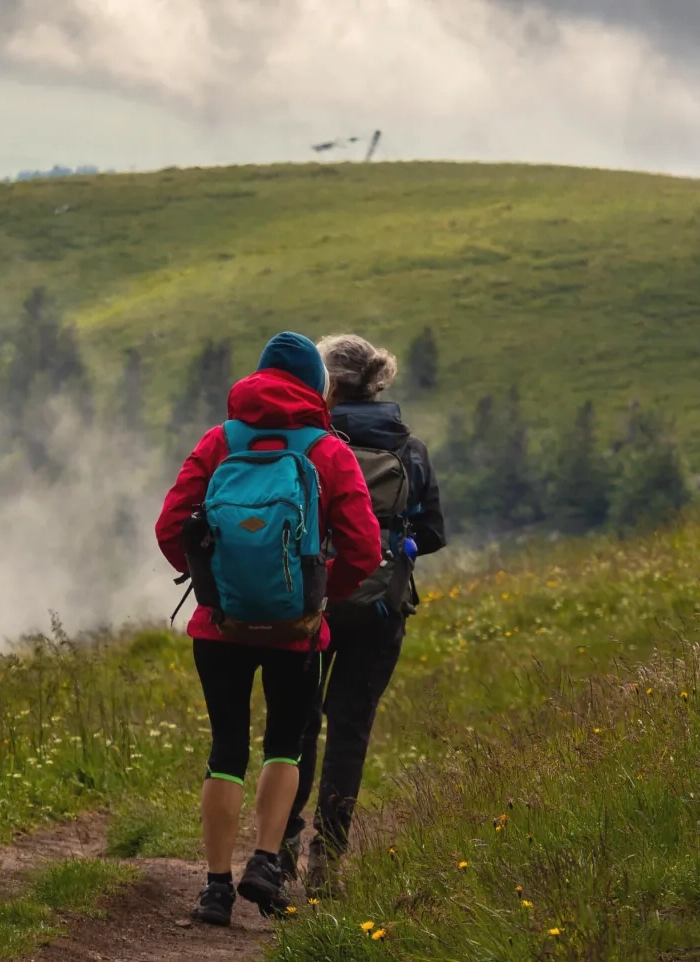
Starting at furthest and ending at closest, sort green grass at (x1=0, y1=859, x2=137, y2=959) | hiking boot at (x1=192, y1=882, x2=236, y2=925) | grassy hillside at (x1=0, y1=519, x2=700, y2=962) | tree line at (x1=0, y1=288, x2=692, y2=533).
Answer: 1. tree line at (x1=0, y1=288, x2=692, y2=533)
2. hiking boot at (x1=192, y1=882, x2=236, y2=925)
3. green grass at (x1=0, y1=859, x2=137, y2=959)
4. grassy hillside at (x1=0, y1=519, x2=700, y2=962)

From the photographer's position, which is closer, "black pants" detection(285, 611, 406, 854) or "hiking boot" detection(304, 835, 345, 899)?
"hiking boot" detection(304, 835, 345, 899)

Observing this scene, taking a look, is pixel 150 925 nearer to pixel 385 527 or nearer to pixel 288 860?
pixel 288 860

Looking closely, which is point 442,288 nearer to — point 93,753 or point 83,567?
point 83,567

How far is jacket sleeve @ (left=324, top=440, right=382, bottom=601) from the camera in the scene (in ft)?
17.4

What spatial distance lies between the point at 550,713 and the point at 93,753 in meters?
3.14

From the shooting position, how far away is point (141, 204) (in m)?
87.1

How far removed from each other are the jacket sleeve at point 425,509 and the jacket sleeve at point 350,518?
72 cm

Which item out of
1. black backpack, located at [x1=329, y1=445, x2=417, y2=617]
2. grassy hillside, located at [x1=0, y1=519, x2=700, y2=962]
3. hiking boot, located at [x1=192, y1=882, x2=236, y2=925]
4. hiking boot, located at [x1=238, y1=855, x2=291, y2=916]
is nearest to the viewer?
grassy hillside, located at [x1=0, y1=519, x2=700, y2=962]

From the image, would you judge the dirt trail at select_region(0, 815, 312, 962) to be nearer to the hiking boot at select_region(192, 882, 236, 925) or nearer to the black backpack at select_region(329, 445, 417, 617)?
the hiking boot at select_region(192, 882, 236, 925)

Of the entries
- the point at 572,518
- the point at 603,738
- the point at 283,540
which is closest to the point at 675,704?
the point at 603,738

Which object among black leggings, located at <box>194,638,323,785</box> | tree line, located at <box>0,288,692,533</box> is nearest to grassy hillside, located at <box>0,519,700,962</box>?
black leggings, located at <box>194,638,323,785</box>

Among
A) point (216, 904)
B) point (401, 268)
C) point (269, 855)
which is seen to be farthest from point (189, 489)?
point (401, 268)

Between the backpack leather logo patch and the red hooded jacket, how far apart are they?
0.34 metres

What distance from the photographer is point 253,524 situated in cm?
505
